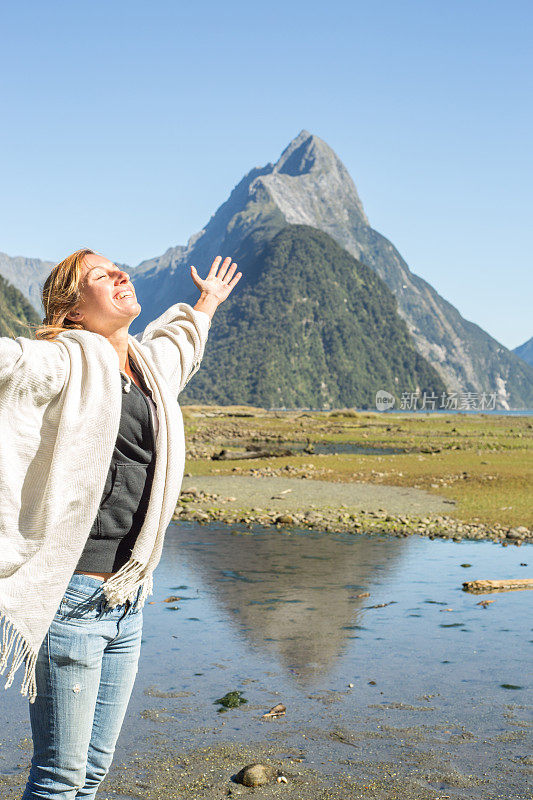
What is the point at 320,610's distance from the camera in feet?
31.9

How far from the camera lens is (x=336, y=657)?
7.93 metres

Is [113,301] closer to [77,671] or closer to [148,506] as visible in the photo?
[148,506]

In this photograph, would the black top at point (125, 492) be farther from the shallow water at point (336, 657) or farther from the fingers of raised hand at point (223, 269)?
the shallow water at point (336, 657)

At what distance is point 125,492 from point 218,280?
78.3 inches

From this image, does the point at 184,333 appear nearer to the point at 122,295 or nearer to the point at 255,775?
the point at 122,295

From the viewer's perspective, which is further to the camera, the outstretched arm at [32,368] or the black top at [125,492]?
the black top at [125,492]

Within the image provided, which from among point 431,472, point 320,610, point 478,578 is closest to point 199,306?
point 320,610

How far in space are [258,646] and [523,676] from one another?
2.79 m

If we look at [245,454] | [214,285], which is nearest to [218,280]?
[214,285]

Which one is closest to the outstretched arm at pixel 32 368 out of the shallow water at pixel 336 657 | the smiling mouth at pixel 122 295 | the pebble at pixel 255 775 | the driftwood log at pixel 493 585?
the smiling mouth at pixel 122 295

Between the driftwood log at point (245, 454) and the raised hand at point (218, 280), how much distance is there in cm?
3036

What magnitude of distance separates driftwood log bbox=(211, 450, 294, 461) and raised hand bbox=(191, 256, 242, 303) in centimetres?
3036

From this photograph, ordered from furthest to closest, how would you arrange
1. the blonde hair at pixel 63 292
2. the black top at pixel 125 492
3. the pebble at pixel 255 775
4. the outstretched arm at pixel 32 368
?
the pebble at pixel 255 775
the blonde hair at pixel 63 292
the black top at pixel 125 492
the outstretched arm at pixel 32 368

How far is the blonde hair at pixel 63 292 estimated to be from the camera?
3.54m
